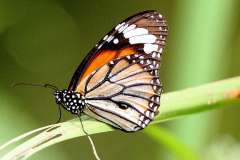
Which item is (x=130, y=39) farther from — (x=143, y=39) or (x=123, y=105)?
(x=123, y=105)

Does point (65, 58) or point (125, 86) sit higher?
point (125, 86)

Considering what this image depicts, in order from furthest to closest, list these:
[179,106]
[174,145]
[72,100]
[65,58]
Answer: [65,58], [72,100], [174,145], [179,106]

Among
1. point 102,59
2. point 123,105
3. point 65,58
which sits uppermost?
point 102,59

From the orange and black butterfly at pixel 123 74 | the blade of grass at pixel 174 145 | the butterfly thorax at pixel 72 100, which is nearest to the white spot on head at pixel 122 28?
the orange and black butterfly at pixel 123 74

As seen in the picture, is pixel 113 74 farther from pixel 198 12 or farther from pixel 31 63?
pixel 31 63

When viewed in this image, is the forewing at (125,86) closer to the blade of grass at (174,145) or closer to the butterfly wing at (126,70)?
the butterfly wing at (126,70)

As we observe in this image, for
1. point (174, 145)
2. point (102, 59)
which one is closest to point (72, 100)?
point (102, 59)

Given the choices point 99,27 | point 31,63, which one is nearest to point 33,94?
point 31,63
